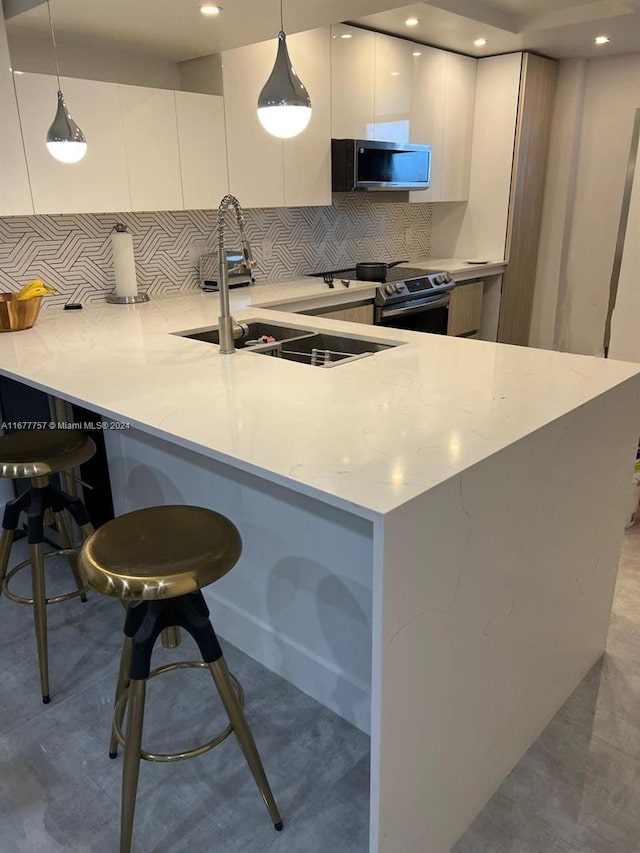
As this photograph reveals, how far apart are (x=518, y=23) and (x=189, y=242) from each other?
232cm

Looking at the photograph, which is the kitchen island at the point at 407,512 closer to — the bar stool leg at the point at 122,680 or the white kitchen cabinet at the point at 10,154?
the bar stool leg at the point at 122,680

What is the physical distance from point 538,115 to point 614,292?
5.27ft

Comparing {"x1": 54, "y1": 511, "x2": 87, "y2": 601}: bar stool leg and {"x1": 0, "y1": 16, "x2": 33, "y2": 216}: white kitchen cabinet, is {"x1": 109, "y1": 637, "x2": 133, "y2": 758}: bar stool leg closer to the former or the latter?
{"x1": 54, "y1": 511, "x2": 87, "y2": 601}: bar stool leg

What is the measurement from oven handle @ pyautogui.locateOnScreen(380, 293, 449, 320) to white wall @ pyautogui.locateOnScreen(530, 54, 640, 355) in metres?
1.43

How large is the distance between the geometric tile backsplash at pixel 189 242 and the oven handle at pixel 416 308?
75 cm

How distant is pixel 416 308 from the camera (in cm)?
385

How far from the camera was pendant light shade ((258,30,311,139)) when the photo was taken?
1.66 m

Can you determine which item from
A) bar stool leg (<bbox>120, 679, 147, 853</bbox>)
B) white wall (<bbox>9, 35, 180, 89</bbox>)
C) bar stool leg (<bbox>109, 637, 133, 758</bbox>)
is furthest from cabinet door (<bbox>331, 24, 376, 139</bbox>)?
bar stool leg (<bbox>120, 679, 147, 853</bbox>)

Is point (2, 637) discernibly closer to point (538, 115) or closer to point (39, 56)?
point (39, 56)

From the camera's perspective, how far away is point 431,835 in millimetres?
1407

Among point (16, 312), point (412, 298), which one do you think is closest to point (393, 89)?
point (412, 298)

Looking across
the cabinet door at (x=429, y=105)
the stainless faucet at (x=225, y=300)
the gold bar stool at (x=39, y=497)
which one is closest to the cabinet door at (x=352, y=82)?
the cabinet door at (x=429, y=105)

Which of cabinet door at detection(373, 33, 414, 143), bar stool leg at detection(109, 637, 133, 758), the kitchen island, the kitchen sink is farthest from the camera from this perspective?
cabinet door at detection(373, 33, 414, 143)

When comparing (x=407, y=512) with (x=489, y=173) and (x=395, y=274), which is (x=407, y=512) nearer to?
(x=395, y=274)
